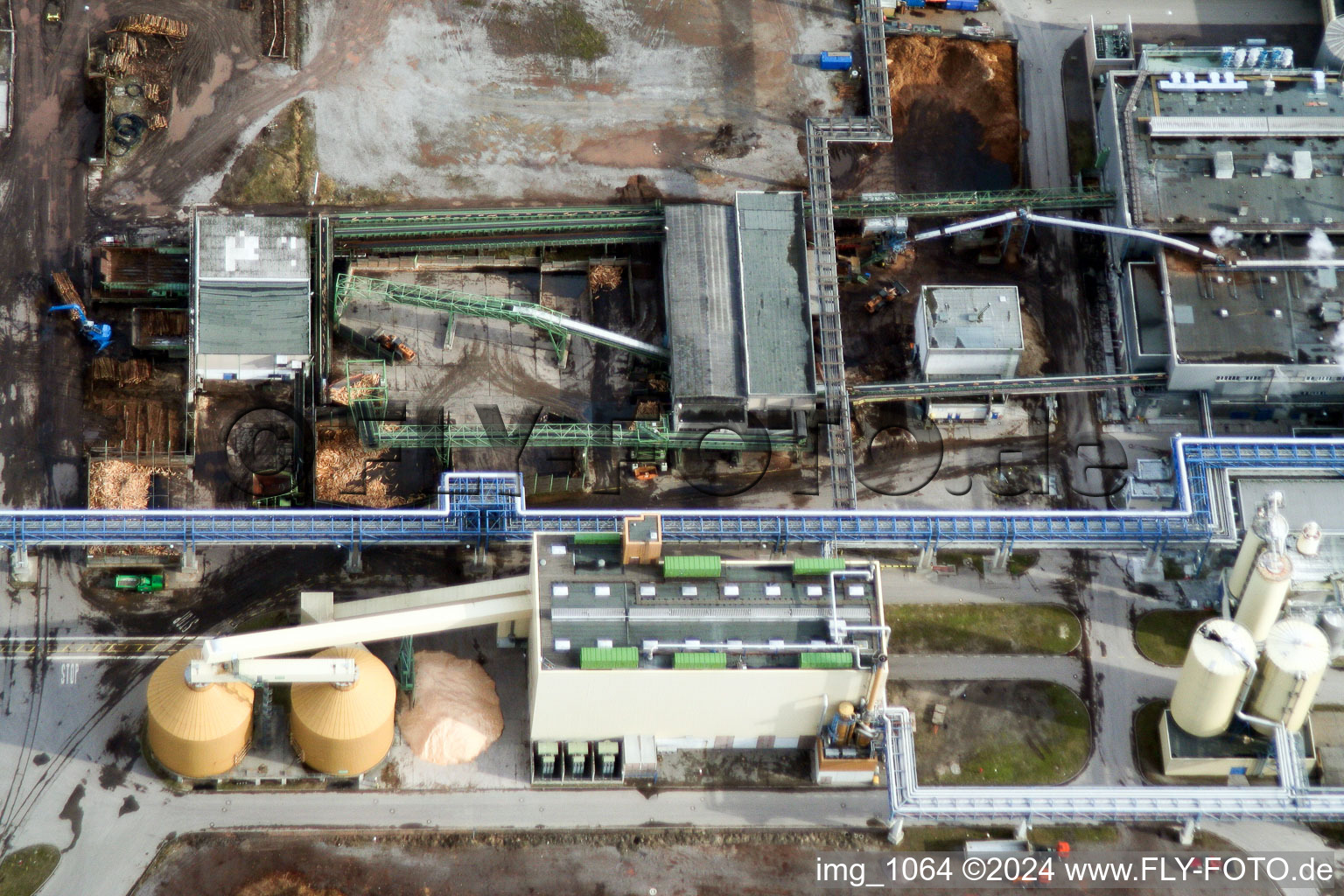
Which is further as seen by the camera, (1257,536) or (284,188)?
(284,188)

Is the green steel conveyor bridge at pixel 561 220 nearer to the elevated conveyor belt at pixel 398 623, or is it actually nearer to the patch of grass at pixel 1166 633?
the elevated conveyor belt at pixel 398 623

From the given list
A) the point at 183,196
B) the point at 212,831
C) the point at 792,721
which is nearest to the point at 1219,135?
the point at 792,721

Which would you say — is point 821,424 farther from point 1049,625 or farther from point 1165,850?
point 1165,850

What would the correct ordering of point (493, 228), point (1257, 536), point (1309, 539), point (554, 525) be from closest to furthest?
point (1309, 539)
point (1257, 536)
point (554, 525)
point (493, 228)

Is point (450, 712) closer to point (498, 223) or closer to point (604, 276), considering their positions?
point (604, 276)

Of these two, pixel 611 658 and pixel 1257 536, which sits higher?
pixel 1257 536

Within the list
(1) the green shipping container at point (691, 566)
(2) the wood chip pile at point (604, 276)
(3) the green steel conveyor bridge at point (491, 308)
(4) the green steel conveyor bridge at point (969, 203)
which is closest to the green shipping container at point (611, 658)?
(1) the green shipping container at point (691, 566)

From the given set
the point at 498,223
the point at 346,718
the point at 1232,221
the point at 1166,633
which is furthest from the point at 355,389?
the point at 1232,221
